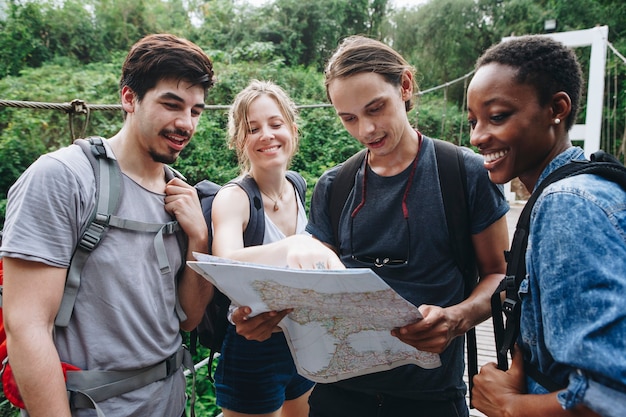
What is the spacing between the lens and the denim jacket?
535 mm

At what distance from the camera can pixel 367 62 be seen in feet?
3.47

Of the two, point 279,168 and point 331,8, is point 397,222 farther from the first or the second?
point 331,8

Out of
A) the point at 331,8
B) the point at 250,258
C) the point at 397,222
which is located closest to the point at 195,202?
the point at 250,258

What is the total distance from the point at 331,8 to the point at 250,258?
42.6 feet

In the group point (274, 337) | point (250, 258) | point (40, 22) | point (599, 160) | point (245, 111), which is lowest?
point (274, 337)

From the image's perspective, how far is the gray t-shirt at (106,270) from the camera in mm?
865

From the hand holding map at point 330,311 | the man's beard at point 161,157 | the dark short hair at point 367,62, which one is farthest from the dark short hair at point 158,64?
the hand holding map at point 330,311

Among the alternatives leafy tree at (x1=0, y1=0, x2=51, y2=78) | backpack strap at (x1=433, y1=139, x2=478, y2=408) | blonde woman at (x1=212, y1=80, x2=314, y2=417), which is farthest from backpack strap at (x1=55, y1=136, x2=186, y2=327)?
leafy tree at (x1=0, y1=0, x2=51, y2=78)

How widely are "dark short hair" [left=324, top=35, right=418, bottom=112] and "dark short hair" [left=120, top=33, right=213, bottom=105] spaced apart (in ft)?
1.17

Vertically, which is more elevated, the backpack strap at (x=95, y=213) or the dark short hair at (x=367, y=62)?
the dark short hair at (x=367, y=62)

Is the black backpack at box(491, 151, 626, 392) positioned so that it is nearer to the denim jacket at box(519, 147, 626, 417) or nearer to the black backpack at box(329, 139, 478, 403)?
the denim jacket at box(519, 147, 626, 417)

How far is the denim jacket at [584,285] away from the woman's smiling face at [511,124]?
159mm

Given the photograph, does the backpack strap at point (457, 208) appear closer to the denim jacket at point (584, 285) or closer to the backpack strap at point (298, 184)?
the denim jacket at point (584, 285)

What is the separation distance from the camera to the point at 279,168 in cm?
147
